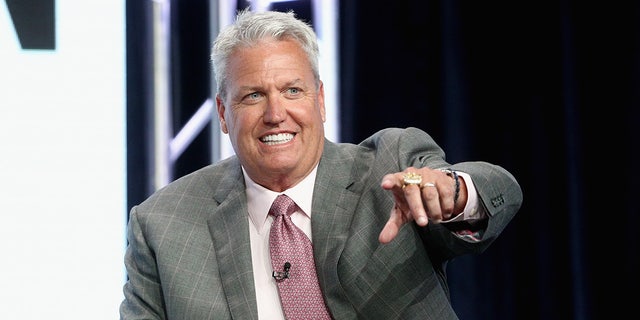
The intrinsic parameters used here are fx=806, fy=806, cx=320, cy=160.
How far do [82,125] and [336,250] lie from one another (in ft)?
5.75

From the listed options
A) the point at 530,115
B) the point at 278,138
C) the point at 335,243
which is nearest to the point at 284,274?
the point at 335,243

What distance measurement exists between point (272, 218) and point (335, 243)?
0.22 metres

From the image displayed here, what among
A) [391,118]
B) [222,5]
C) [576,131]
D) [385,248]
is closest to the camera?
[385,248]

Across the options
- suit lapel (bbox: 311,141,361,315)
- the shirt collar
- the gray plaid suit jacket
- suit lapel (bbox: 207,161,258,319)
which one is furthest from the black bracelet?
suit lapel (bbox: 207,161,258,319)

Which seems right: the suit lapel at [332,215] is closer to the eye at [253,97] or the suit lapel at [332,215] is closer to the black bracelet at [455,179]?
the eye at [253,97]

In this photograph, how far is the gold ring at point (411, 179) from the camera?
1492 mm

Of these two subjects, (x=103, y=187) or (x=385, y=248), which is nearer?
(x=385, y=248)

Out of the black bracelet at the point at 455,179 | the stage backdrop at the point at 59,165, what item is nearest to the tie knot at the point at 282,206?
the black bracelet at the point at 455,179

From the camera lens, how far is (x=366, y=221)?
1.88 m

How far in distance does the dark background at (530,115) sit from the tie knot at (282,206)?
101 cm

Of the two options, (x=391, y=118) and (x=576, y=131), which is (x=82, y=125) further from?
(x=576, y=131)

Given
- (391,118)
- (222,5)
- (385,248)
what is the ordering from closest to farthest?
1. (385,248)
2. (391,118)
3. (222,5)

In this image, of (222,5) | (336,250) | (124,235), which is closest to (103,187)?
(124,235)

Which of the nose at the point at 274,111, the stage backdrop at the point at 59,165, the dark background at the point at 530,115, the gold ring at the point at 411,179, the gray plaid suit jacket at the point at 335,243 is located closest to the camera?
the gold ring at the point at 411,179
